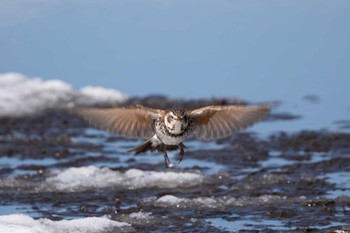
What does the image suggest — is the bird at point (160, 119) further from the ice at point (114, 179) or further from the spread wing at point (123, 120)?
the ice at point (114, 179)

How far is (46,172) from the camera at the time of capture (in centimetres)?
1245

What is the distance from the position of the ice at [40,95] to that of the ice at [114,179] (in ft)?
17.3

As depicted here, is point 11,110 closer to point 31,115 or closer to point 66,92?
point 31,115

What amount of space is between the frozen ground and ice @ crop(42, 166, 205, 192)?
0.01 m

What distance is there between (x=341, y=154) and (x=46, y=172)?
3.92 meters

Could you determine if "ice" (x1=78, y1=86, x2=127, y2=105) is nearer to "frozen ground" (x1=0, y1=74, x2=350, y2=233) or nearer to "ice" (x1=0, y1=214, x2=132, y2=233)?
"frozen ground" (x1=0, y1=74, x2=350, y2=233)

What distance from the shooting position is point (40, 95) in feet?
60.2

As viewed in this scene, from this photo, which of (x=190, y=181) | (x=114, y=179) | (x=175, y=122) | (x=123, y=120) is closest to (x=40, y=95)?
(x=114, y=179)

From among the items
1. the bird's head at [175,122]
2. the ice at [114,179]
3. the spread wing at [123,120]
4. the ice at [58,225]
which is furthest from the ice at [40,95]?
the bird's head at [175,122]

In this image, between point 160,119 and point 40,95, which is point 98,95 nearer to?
point 40,95

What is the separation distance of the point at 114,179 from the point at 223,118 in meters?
2.65

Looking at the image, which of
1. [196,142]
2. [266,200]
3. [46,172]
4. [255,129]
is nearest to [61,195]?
[46,172]

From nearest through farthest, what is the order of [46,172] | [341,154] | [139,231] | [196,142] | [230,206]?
1. [139,231]
2. [230,206]
3. [46,172]
4. [341,154]
5. [196,142]

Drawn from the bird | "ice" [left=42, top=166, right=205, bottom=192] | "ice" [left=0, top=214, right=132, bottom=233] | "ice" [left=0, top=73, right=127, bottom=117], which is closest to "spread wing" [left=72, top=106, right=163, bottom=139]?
the bird
